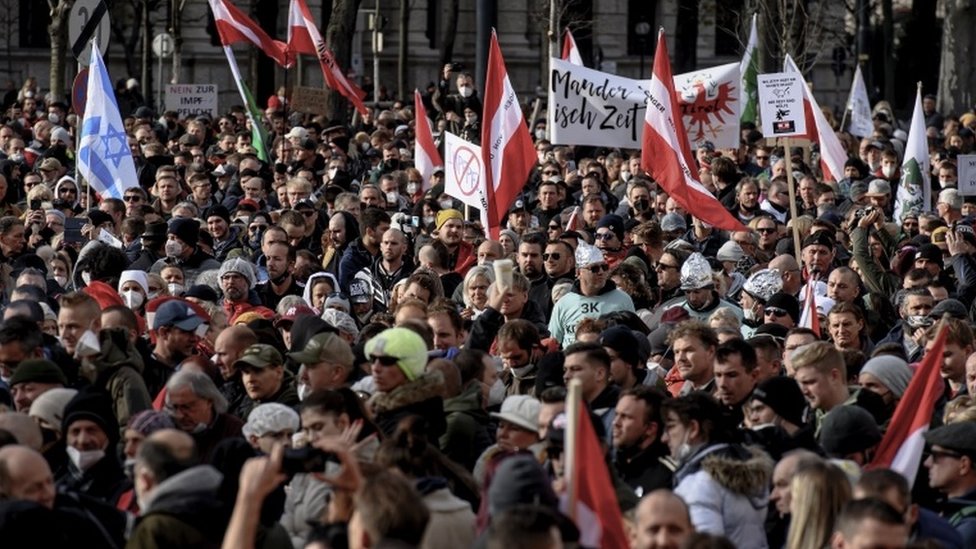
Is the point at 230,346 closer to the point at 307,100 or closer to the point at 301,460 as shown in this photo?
the point at 301,460

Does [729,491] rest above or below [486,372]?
below

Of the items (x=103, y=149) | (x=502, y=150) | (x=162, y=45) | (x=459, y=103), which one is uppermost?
(x=162, y=45)

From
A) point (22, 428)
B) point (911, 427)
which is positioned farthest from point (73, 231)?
point (911, 427)

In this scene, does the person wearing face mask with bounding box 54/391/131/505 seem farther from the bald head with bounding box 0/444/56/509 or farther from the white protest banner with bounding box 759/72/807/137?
the white protest banner with bounding box 759/72/807/137

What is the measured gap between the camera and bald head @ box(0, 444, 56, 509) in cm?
717

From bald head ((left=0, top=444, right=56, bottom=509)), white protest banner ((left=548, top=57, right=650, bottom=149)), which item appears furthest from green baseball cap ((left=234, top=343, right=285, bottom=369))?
white protest banner ((left=548, top=57, right=650, bottom=149))

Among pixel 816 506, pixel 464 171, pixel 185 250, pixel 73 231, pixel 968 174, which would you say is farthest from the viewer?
pixel 968 174

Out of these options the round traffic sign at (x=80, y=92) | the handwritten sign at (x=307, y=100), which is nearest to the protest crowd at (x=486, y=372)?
the round traffic sign at (x=80, y=92)

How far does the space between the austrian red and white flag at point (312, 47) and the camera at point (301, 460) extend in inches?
665

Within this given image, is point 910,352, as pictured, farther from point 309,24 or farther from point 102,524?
point 309,24

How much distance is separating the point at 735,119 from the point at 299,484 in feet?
40.8

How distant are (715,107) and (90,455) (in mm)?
12207

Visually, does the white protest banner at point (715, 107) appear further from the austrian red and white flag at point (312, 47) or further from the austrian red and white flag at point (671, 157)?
the austrian red and white flag at point (312, 47)

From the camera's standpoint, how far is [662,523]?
6848mm
